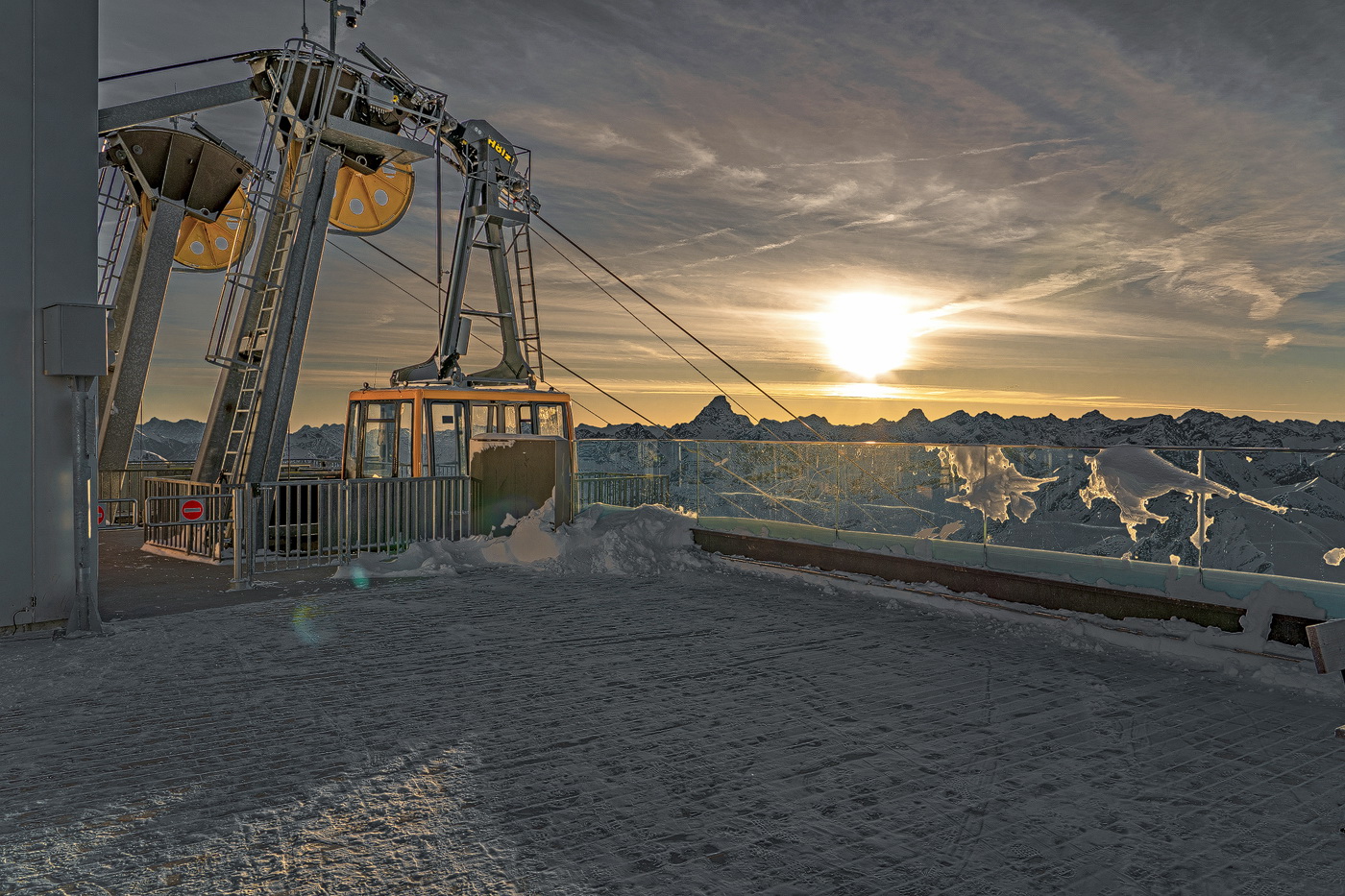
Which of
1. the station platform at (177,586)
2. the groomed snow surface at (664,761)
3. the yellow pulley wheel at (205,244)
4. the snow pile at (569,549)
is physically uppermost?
the yellow pulley wheel at (205,244)

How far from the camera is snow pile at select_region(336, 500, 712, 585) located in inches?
558

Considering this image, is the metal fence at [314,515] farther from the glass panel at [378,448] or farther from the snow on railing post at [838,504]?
→ the snow on railing post at [838,504]

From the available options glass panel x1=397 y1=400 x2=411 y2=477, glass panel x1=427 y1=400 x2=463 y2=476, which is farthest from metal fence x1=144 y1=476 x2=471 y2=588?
glass panel x1=397 y1=400 x2=411 y2=477

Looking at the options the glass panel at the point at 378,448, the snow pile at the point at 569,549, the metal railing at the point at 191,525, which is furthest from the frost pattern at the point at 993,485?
the metal railing at the point at 191,525

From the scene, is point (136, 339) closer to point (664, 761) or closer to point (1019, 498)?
point (1019, 498)

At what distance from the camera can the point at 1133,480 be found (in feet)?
35.2

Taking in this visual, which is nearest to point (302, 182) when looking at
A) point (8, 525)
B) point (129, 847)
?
point (8, 525)

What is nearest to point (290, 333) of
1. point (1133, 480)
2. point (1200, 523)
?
point (1133, 480)

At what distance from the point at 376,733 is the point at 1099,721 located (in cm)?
537

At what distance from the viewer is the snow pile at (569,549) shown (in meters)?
14.2

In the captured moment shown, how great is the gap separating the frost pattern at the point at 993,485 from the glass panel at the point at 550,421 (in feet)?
29.3

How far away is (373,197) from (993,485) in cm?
1621

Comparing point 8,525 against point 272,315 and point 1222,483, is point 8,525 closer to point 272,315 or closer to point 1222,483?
point 272,315

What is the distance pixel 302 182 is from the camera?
1736cm
